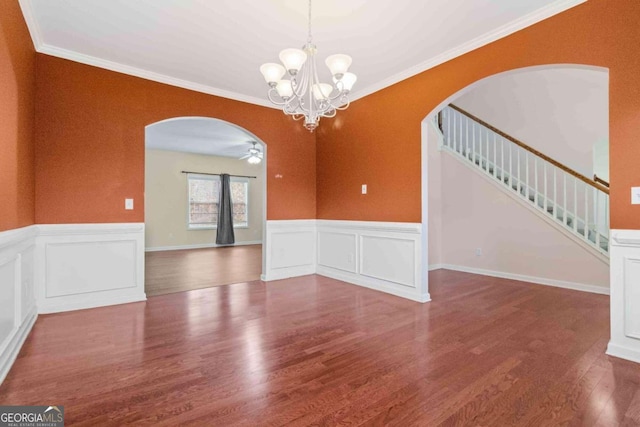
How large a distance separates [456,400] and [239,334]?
177 cm

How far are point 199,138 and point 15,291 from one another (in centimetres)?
518

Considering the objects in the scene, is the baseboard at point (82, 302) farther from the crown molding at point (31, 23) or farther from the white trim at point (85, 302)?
the crown molding at point (31, 23)

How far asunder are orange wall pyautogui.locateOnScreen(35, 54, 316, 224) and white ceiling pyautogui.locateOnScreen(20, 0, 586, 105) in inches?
9.2

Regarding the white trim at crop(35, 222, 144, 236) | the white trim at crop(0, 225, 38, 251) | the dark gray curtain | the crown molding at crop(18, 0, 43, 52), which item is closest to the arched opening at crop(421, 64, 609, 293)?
the white trim at crop(35, 222, 144, 236)

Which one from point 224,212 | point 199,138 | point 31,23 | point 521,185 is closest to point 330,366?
point 31,23

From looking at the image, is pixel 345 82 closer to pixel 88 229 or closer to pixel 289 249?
pixel 289 249

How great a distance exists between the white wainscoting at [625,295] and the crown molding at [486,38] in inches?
74.6

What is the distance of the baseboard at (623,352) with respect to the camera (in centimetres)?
219

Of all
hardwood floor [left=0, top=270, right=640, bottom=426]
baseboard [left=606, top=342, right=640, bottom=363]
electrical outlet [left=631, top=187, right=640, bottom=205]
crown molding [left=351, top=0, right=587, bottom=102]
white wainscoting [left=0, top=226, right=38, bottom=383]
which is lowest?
hardwood floor [left=0, top=270, right=640, bottom=426]

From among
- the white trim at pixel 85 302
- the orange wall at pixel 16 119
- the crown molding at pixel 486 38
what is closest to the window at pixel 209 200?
the white trim at pixel 85 302

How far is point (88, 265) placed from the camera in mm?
3449

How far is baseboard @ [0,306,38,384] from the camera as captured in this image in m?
2.00

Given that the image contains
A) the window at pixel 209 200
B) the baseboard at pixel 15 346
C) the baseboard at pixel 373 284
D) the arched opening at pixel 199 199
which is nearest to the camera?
the baseboard at pixel 15 346

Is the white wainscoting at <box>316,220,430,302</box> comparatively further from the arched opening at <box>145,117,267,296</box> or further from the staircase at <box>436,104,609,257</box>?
the staircase at <box>436,104,609,257</box>
